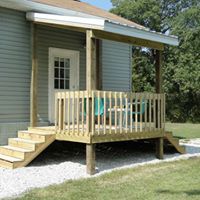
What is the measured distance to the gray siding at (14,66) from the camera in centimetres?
1005

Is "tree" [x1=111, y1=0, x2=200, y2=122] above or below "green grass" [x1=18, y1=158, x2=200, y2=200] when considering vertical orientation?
above

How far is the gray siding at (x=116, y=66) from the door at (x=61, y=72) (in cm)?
140

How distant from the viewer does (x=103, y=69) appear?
1305cm

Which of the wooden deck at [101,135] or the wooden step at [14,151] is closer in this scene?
the wooden deck at [101,135]

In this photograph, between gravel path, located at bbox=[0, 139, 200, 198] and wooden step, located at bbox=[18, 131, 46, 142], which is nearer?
gravel path, located at bbox=[0, 139, 200, 198]

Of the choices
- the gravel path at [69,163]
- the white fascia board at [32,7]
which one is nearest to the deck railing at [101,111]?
the gravel path at [69,163]

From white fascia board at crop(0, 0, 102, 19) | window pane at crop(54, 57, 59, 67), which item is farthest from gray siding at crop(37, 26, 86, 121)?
white fascia board at crop(0, 0, 102, 19)

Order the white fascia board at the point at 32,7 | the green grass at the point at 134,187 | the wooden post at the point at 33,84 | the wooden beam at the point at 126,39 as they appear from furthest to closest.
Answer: the wooden post at the point at 33,84, the white fascia board at the point at 32,7, the wooden beam at the point at 126,39, the green grass at the point at 134,187

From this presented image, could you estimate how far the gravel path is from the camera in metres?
7.49

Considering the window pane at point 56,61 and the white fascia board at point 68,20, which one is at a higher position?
the white fascia board at point 68,20

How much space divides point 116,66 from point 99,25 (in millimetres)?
5221

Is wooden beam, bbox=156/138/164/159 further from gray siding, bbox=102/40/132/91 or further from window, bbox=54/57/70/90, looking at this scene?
gray siding, bbox=102/40/132/91

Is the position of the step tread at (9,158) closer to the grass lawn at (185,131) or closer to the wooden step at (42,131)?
the wooden step at (42,131)

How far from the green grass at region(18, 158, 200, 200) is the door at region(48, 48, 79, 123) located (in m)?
3.67
